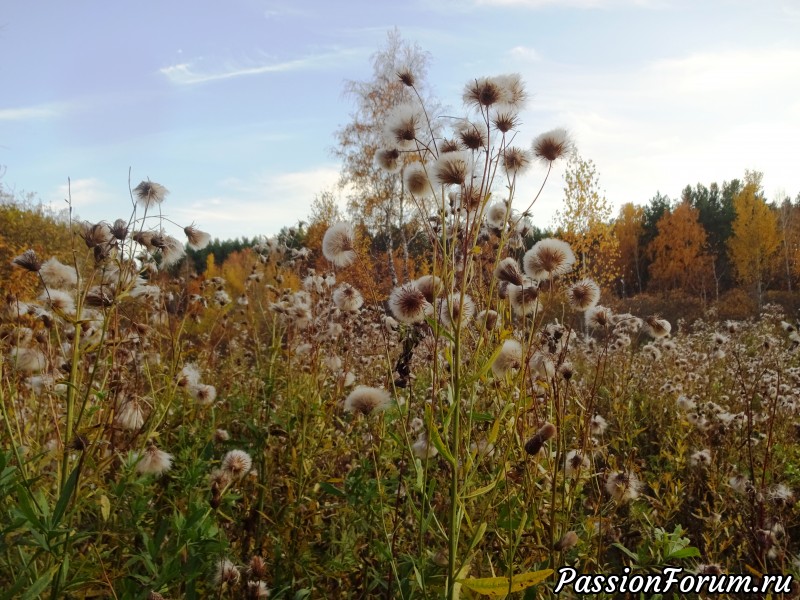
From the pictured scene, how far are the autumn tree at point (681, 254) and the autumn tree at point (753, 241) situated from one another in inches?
103

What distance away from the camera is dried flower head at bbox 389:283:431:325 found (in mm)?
2027

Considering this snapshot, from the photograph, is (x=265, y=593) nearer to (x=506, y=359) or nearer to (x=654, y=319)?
(x=506, y=359)

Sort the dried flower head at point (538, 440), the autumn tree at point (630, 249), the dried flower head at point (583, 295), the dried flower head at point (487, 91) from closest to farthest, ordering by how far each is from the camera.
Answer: the dried flower head at point (538, 440), the dried flower head at point (487, 91), the dried flower head at point (583, 295), the autumn tree at point (630, 249)

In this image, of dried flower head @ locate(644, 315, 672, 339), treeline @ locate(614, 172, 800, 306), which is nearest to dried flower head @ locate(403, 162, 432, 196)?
dried flower head @ locate(644, 315, 672, 339)

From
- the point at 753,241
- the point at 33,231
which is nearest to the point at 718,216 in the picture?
the point at 753,241

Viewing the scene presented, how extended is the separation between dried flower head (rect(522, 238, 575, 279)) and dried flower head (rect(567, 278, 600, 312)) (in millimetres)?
286

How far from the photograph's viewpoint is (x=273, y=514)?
2.71 m

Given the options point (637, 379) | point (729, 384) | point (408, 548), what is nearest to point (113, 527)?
point (408, 548)

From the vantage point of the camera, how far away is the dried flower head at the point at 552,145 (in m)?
2.34

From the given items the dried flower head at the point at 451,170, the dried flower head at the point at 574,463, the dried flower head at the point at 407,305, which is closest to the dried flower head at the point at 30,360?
the dried flower head at the point at 407,305

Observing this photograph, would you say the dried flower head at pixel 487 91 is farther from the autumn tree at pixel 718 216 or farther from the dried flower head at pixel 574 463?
the autumn tree at pixel 718 216

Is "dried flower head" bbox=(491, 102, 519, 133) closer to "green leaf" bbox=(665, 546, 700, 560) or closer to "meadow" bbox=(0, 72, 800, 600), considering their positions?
"meadow" bbox=(0, 72, 800, 600)

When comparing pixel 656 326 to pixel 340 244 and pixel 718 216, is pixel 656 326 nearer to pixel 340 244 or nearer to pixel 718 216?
pixel 340 244

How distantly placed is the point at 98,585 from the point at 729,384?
663cm
